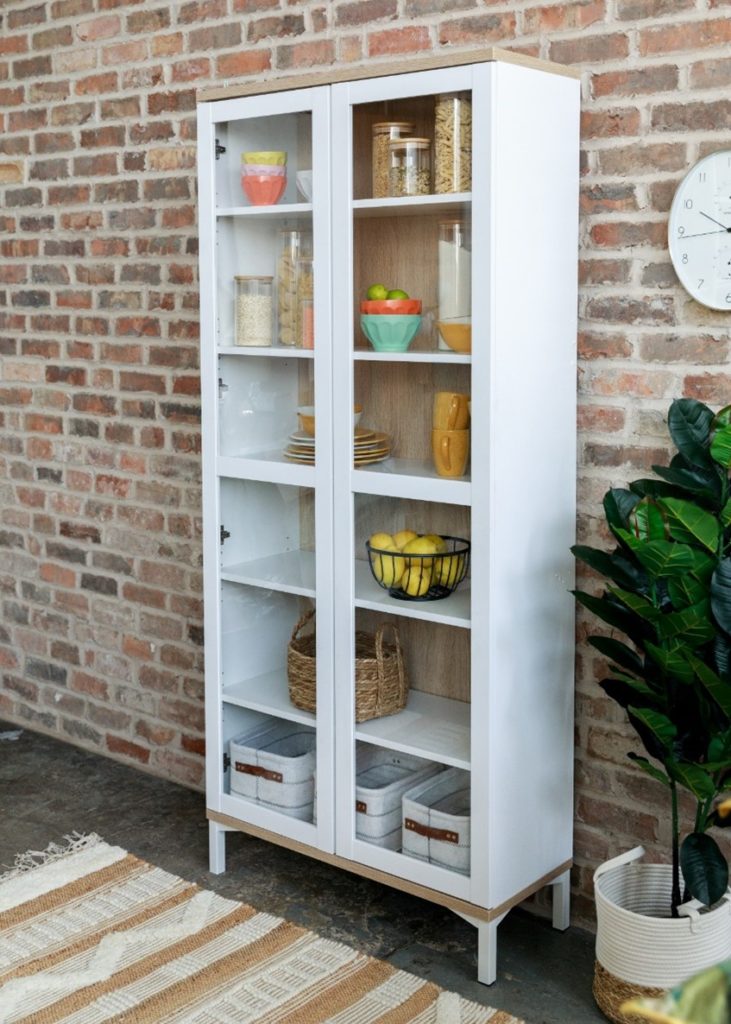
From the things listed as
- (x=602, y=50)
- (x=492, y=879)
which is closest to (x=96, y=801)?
(x=492, y=879)

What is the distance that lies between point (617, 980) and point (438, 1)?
2.26m

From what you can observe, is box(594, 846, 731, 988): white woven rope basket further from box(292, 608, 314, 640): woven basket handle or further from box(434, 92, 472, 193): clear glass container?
box(434, 92, 472, 193): clear glass container

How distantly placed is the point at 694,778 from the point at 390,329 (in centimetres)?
114

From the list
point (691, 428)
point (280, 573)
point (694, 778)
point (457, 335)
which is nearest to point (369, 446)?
point (457, 335)

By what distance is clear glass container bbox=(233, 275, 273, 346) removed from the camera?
3020 millimetres

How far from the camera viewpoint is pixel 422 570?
2801 mm

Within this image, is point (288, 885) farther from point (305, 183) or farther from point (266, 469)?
point (305, 183)

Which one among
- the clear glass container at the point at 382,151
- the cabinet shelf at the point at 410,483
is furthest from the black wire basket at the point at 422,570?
the clear glass container at the point at 382,151

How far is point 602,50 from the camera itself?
273cm

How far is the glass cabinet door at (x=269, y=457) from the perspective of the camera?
2883mm

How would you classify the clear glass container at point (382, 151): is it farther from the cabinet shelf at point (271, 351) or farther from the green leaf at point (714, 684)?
the green leaf at point (714, 684)

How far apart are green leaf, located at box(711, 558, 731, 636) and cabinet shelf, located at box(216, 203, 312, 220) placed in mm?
1230

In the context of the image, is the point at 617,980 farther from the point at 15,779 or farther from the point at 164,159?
the point at 164,159

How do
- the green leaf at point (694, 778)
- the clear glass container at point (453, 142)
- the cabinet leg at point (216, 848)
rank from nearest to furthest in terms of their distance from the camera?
the green leaf at point (694, 778) → the clear glass container at point (453, 142) → the cabinet leg at point (216, 848)
